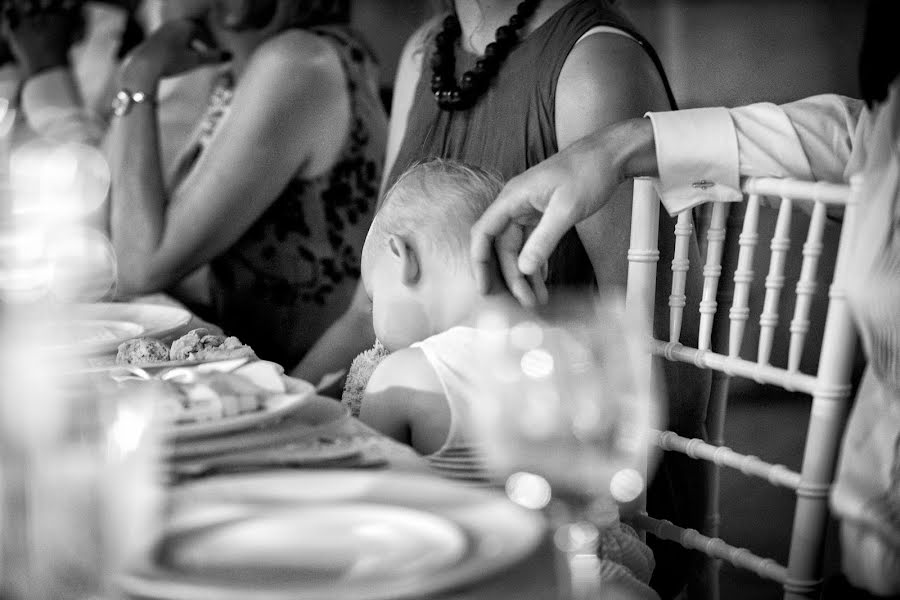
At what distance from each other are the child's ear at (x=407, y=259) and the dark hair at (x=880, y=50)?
0.32 meters

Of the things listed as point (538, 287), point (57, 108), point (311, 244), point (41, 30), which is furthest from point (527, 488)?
point (41, 30)

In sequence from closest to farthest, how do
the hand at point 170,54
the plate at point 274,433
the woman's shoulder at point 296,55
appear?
1. the plate at point 274,433
2. the woman's shoulder at point 296,55
3. the hand at point 170,54

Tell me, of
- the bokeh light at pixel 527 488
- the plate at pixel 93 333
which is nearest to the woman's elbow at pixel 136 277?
the plate at pixel 93 333

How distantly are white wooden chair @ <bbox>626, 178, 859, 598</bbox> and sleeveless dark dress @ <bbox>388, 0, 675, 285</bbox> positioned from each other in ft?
0.33

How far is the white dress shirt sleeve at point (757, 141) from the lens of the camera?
0.66m

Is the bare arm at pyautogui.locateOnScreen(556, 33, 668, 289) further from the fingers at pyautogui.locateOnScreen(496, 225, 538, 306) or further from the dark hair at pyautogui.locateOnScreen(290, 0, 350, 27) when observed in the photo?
the dark hair at pyautogui.locateOnScreen(290, 0, 350, 27)

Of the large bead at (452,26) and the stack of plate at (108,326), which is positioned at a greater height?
the large bead at (452,26)

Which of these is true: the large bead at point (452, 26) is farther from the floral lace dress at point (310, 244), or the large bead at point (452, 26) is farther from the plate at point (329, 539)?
the plate at point (329, 539)

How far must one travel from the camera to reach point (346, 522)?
0.37 meters

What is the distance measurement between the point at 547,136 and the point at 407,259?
201mm

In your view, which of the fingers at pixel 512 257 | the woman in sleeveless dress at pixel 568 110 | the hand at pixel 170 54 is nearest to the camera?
the fingers at pixel 512 257

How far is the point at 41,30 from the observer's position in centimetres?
199

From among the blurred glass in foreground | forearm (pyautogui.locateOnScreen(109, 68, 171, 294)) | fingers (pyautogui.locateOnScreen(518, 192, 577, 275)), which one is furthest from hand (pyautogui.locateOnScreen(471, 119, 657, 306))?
forearm (pyautogui.locateOnScreen(109, 68, 171, 294))

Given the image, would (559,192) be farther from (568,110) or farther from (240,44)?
(240,44)
